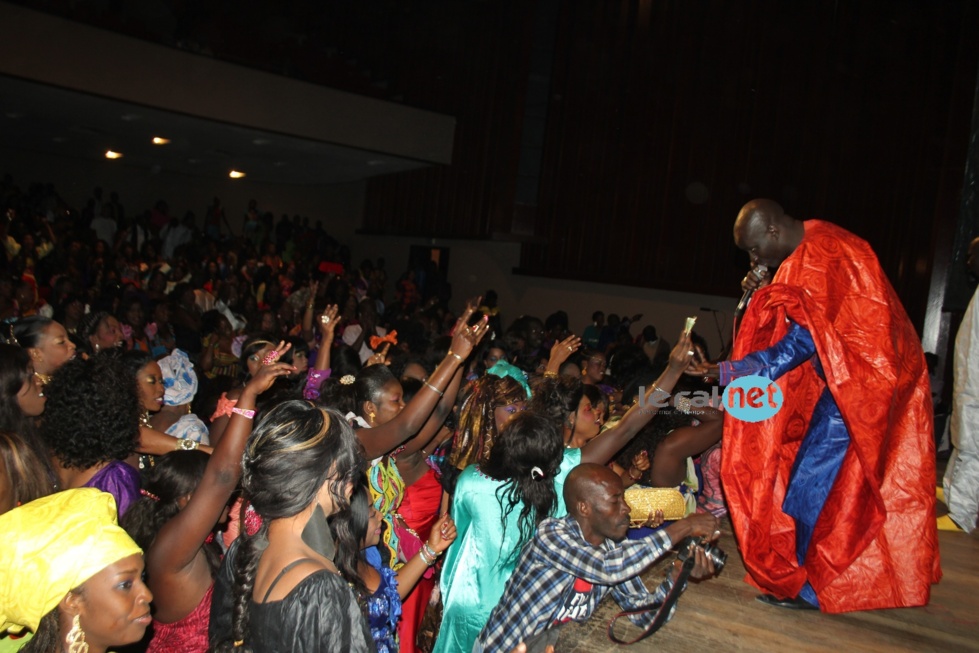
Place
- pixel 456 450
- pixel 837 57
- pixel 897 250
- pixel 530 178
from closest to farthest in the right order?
pixel 456 450 < pixel 897 250 < pixel 837 57 < pixel 530 178

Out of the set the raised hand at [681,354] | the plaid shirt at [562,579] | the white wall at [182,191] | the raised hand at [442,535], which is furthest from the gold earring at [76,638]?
the white wall at [182,191]

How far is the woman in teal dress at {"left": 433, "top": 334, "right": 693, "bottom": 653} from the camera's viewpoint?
270cm

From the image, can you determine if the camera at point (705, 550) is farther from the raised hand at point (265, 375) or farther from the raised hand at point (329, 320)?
the raised hand at point (329, 320)

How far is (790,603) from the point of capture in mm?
2824

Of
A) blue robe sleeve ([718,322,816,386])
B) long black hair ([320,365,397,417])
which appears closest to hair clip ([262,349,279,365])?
long black hair ([320,365,397,417])

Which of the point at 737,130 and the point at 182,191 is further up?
the point at 737,130

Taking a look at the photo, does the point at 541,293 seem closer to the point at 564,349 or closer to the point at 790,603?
the point at 564,349

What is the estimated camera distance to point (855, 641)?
2.58 m

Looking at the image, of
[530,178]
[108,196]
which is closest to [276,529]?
[530,178]

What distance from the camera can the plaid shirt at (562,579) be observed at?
2.24 metres

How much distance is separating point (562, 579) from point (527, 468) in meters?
0.47

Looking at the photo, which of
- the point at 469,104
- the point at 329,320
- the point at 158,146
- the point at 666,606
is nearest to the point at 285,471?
the point at 666,606

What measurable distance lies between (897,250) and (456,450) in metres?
8.78

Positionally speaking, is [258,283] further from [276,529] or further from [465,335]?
[276,529]
